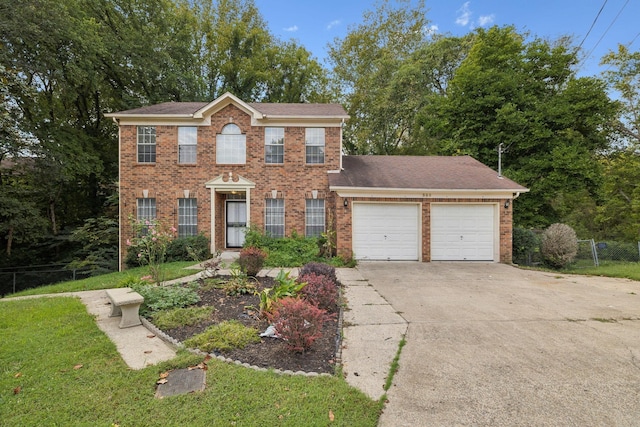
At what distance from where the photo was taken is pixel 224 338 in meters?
3.83

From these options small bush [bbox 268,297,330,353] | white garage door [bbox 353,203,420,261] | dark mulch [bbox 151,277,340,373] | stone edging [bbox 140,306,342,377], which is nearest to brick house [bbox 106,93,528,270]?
white garage door [bbox 353,203,420,261]

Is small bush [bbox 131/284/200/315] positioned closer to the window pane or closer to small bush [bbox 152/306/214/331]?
small bush [bbox 152/306/214/331]

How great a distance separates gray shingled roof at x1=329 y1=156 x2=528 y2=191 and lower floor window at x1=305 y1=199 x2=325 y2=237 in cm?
122

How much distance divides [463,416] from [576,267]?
11896 mm

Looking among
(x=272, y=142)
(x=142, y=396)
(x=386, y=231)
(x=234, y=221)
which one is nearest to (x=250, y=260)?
(x=142, y=396)

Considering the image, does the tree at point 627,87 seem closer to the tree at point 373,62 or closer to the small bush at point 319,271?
the tree at point 373,62

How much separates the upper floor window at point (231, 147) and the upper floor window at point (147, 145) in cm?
249

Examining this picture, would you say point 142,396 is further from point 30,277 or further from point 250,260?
point 30,277

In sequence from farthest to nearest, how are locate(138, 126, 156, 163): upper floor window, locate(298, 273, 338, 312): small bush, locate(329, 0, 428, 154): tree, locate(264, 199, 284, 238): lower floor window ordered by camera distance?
locate(329, 0, 428, 154): tree < locate(264, 199, 284, 238): lower floor window < locate(138, 126, 156, 163): upper floor window < locate(298, 273, 338, 312): small bush

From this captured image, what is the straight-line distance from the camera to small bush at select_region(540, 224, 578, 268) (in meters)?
10.3

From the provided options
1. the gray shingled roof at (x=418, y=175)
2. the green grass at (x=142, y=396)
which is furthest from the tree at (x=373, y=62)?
the green grass at (x=142, y=396)

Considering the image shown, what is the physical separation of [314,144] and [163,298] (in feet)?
26.6

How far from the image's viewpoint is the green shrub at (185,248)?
10.6 m

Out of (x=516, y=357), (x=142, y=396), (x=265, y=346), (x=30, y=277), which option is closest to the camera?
(x=142, y=396)
